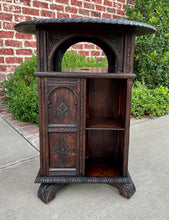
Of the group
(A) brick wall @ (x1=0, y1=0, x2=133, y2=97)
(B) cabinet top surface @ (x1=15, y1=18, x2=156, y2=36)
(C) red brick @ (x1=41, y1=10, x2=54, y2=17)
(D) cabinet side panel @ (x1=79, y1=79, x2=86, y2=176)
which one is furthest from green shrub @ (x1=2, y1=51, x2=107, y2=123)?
(B) cabinet top surface @ (x1=15, y1=18, x2=156, y2=36)

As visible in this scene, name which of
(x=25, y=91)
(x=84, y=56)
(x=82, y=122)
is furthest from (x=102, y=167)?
(x=84, y=56)

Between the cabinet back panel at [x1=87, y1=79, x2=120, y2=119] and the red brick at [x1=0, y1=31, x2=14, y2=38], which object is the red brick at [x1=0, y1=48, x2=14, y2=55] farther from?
the cabinet back panel at [x1=87, y1=79, x2=120, y2=119]

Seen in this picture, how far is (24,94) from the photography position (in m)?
3.19

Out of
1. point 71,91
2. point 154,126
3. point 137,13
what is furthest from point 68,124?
point 137,13

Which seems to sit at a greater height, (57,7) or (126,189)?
(57,7)

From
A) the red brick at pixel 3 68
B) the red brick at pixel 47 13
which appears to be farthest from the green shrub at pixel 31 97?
the red brick at pixel 47 13

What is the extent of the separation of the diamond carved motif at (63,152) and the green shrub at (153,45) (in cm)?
342

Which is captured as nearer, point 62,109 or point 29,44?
point 62,109

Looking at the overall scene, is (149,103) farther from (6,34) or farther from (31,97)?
(6,34)

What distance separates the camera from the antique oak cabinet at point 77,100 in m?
1.36

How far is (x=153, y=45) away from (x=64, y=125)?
12.0ft

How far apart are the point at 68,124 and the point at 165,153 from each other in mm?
1421

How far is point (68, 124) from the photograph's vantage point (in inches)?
58.9

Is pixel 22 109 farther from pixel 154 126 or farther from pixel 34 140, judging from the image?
pixel 154 126
